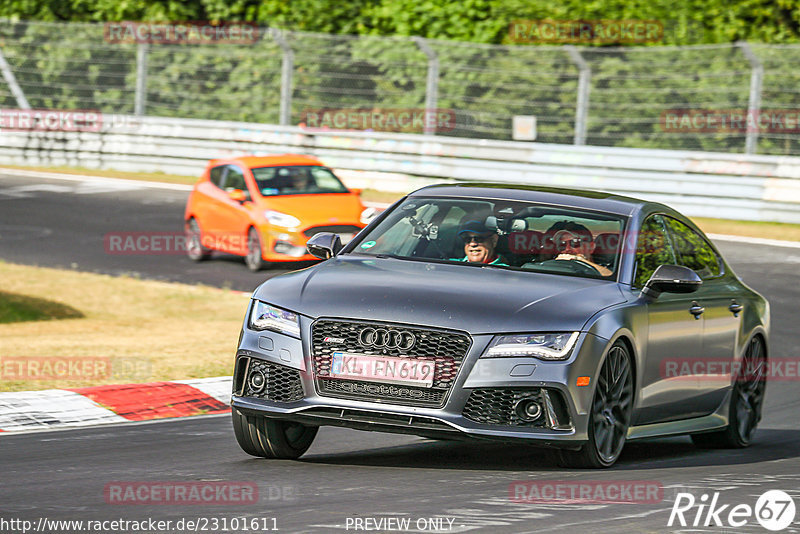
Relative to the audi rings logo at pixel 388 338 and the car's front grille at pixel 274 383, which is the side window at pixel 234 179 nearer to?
the car's front grille at pixel 274 383

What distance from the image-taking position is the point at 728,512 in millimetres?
6309

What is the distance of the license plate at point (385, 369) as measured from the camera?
686 centimetres

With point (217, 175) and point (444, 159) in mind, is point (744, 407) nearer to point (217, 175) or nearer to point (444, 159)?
point (217, 175)

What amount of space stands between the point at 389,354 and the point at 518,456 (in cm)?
146

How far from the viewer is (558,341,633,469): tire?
283 inches

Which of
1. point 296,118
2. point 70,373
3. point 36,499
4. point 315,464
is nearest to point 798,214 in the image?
point 296,118

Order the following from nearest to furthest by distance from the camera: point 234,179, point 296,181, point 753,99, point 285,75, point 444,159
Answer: point 296,181 < point 234,179 < point 753,99 < point 444,159 < point 285,75

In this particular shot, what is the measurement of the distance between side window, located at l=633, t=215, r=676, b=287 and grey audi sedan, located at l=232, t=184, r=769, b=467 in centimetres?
1

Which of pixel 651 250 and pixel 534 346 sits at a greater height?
pixel 651 250

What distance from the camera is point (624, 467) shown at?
772 centimetres

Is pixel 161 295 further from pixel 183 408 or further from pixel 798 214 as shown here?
pixel 798 214
